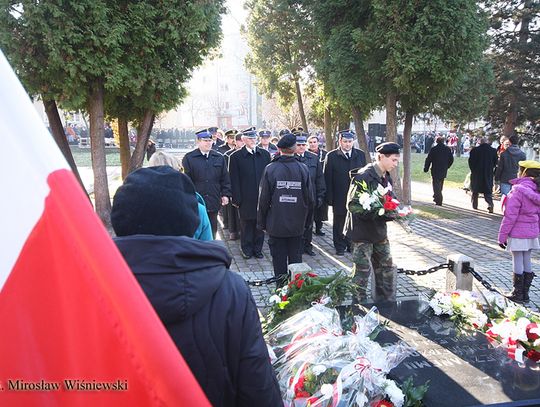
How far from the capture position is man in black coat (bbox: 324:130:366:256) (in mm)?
8375

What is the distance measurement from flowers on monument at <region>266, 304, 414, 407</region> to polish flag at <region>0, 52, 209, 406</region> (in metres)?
2.08

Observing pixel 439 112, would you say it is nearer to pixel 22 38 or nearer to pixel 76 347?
pixel 22 38

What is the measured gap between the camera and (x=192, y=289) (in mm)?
1531

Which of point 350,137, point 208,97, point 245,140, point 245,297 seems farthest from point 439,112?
point 208,97

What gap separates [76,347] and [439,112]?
13.9 metres

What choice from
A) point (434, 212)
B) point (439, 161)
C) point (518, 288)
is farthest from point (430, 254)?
point (439, 161)

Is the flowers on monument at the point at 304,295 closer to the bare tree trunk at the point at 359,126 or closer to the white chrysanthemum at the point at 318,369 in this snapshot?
the white chrysanthemum at the point at 318,369

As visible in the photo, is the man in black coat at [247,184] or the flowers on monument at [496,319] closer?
the flowers on monument at [496,319]

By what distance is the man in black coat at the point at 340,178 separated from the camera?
838cm

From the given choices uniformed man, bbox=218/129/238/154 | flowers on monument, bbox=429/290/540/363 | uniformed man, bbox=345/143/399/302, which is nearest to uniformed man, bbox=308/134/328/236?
uniformed man, bbox=218/129/238/154

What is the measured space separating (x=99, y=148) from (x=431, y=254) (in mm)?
6899

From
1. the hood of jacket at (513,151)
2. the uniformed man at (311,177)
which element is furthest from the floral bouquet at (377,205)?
the hood of jacket at (513,151)

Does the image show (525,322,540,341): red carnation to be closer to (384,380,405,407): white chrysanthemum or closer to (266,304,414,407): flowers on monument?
(266,304,414,407): flowers on monument

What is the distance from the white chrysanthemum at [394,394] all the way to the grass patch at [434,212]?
9460mm
